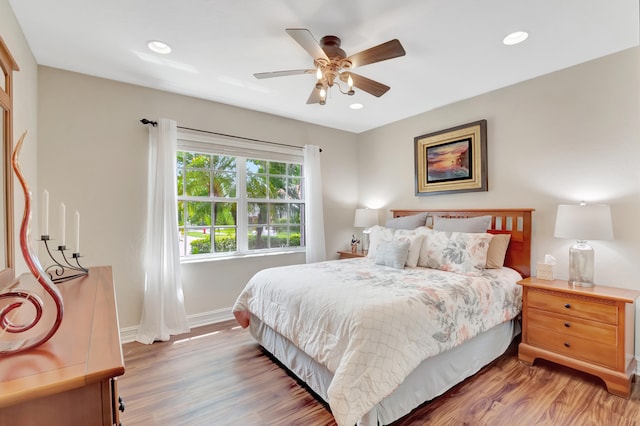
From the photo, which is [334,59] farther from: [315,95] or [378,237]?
[378,237]

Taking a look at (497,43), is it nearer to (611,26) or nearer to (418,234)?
(611,26)

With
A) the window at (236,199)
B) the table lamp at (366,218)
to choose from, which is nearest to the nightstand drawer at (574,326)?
the table lamp at (366,218)

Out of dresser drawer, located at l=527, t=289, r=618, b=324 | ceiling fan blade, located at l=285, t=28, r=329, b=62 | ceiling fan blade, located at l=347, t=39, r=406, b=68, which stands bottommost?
dresser drawer, located at l=527, t=289, r=618, b=324

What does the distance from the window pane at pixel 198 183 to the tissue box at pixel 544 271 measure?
343 centimetres

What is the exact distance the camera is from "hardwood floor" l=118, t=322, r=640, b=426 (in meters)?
1.85

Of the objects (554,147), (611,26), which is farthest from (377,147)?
(611,26)

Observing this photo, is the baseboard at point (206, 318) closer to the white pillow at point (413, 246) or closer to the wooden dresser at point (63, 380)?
the white pillow at point (413, 246)

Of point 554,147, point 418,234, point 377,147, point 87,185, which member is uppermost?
point 377,147

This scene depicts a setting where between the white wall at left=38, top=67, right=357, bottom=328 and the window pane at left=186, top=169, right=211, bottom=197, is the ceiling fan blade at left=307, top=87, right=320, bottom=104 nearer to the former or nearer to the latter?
the white wall at left=38, top=67, right=357, bottom=328

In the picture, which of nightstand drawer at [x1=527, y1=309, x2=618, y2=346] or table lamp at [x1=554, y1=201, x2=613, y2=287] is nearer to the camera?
nightstand drawer at [x1=527, y1=309, x2=618, y2=346]

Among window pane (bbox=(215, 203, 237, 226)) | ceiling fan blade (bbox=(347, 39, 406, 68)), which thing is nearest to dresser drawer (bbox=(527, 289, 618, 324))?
ceiling fan blade (bbox=(347, 39, 406, 68))

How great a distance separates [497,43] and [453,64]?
379 millimetres

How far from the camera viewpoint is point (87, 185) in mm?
Answer: 2814

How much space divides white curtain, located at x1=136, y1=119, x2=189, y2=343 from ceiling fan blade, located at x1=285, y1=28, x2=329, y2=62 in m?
1.87
